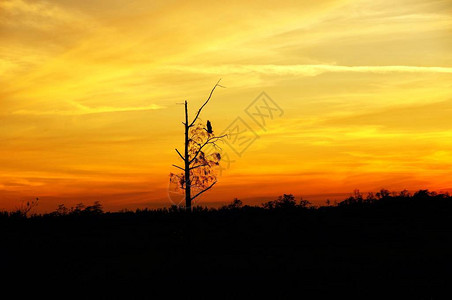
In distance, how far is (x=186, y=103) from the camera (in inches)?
1403

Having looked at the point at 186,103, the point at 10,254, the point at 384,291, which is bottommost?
the point at 384,291

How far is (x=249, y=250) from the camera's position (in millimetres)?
31250

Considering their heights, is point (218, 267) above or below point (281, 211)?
below

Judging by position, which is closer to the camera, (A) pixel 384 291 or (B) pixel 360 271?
(A) pixel 384 291

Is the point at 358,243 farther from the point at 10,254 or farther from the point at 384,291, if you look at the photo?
the point at 10,254

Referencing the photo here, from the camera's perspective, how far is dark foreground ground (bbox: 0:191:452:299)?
66.0ft

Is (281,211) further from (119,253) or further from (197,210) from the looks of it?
(119,253)

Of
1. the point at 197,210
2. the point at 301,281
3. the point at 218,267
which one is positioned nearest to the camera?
the point at 301,281

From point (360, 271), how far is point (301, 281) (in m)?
3.38

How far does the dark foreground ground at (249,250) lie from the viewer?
66.0ft

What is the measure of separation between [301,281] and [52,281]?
9.10 meters

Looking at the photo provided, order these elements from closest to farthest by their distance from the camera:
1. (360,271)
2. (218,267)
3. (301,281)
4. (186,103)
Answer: (301,281), (360,271), (218,267), (186,103)

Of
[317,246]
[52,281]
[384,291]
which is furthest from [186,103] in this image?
[384,291]

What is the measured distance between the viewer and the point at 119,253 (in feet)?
101
